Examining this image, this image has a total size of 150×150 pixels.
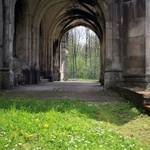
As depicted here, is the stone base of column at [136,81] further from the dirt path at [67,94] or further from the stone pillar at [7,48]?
the stone pillar at [7,48]

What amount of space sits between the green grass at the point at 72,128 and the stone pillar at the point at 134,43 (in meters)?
1.95

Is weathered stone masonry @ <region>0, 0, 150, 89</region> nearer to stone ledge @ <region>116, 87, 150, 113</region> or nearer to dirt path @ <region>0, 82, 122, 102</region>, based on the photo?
dirt path @ <region>0, 82, 122, 102</region>

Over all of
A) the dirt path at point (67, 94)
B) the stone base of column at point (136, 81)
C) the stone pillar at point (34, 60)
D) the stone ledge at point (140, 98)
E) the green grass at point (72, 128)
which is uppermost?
the stone pillar at point (34, 60)

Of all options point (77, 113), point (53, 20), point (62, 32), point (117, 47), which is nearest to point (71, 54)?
point (62, 32)

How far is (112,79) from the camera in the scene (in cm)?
796

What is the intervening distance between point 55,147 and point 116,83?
5.44 metres

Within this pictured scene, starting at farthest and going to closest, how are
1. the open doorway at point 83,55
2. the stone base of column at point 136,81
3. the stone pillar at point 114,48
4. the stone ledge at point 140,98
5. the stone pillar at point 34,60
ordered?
the open doorway at point 83,55 < the stone pillar at point 34,60 < the stone pillar at point 114,48 < the stone base of column at point 136,81 < the stone ledge at point 140,98

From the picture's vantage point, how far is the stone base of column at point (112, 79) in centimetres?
781

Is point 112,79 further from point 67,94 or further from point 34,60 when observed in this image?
point 34,60

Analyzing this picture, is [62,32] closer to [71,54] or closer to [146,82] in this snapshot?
[146,82]

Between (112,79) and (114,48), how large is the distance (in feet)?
3.45

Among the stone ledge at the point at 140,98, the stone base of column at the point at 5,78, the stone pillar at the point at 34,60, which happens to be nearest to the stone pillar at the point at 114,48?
the stone ledge at the point at 140,98

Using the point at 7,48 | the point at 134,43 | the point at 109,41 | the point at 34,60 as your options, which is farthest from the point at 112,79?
the point at 34,60

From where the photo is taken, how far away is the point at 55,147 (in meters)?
2.80
